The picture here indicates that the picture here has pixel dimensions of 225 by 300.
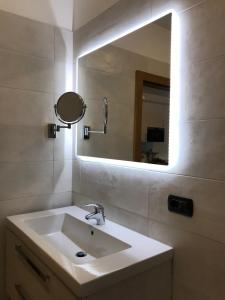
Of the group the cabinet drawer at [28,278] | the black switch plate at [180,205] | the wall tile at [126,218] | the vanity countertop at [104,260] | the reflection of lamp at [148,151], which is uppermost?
the reflection of lamp at [148,151]

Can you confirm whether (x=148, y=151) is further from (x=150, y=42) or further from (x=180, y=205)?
(x=150, y=42)

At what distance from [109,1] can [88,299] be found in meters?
1.55

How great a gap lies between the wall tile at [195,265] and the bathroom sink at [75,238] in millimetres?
221

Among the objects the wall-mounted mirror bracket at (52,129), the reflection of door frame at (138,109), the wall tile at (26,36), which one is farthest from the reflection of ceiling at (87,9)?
the wall-mounted mirror bracket at (52,129)

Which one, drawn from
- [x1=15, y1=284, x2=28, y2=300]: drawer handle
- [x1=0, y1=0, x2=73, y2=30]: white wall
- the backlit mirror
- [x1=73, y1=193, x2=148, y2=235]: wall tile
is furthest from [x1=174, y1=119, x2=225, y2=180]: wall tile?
[x1=0, y1=0, x2=73, y2=30]: white wall

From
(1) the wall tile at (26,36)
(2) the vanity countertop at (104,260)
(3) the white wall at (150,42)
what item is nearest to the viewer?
(2) the vanity countertop at (104,260)

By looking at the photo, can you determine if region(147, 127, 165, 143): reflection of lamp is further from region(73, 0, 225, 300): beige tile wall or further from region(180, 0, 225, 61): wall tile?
region(180, 0, 225, 61): wall tile

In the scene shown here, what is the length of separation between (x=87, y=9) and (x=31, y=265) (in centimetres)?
162

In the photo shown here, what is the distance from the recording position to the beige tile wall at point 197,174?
3.18 feet

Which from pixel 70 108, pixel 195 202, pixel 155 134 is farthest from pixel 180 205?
pixel 70 108

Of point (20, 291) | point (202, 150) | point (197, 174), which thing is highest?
point (202, 150)

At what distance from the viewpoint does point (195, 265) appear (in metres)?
1.05

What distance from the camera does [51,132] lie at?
1.73 metres

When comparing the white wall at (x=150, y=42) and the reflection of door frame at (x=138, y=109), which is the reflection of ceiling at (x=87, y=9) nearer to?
the white wall at (x=150, y=42)
